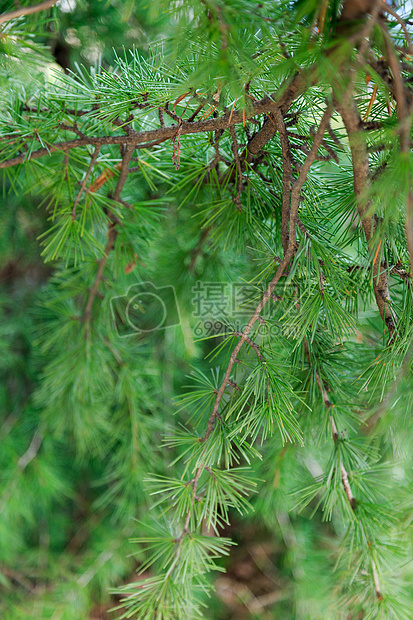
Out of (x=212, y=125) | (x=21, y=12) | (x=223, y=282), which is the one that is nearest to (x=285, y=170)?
(x=212, y=125)

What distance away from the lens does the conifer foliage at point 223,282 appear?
26cm

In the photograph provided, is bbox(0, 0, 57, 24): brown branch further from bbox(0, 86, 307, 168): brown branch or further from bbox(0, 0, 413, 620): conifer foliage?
bbox(0, 86, 307, 168): brown branch

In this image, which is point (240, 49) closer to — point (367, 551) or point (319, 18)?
point (319, 18)

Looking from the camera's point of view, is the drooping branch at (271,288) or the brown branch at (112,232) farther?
the brown branch at (112,232)

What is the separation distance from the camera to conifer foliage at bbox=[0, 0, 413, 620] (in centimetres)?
26

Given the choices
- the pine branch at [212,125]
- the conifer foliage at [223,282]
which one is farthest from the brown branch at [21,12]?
the pine branch at [212,125]

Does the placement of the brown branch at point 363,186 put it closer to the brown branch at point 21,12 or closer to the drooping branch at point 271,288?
the drooping branch at point 271,288

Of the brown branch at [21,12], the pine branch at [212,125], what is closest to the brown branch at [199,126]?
the pine branch at [212,125]

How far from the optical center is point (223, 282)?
60 centimetres

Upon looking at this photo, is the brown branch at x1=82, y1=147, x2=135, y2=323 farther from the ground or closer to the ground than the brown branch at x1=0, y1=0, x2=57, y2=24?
closer to the ground

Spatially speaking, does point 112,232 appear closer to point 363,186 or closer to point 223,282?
point 223,282

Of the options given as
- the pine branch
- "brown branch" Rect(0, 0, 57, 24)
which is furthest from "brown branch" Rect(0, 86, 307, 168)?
"brown branch" Rect(0, 0, 57, 24)

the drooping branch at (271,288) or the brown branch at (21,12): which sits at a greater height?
the brown branch at (21,12)

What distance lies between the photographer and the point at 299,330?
328mm
